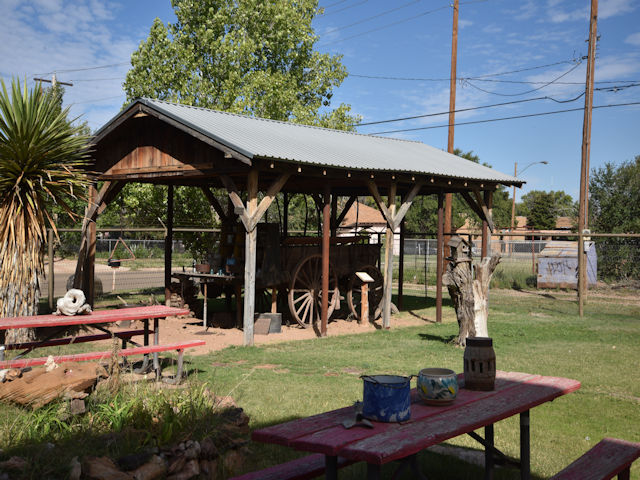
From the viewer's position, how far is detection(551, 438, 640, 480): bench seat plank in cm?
375

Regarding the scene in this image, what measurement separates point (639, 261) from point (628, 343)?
1312 cm

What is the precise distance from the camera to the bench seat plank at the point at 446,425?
8.91 ft

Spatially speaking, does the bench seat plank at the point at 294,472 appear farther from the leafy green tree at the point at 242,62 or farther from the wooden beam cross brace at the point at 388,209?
the leafy green tree at the point at 242,62

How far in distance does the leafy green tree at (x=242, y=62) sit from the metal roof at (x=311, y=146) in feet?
26.6

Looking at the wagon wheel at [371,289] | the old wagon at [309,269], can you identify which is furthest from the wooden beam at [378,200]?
the wagon wheel at [371,289]

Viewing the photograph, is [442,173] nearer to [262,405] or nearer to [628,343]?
[628,343]

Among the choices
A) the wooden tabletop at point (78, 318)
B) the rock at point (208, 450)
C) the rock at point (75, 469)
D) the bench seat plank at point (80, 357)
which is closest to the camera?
the rock at point (75, 469)

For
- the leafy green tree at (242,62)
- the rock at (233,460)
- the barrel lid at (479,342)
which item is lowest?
the rock at (233,460)

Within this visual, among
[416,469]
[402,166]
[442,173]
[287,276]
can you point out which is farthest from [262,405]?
[442,173]

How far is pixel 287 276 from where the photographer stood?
13352 mm

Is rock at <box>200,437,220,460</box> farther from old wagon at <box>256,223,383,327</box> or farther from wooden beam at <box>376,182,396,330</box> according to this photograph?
wooden beam at <box>376,182,396,330</box>

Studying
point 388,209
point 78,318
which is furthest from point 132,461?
point 388,209

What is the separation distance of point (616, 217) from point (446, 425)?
85.9 feet

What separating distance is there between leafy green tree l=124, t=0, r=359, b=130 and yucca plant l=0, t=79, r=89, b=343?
41.8ft
